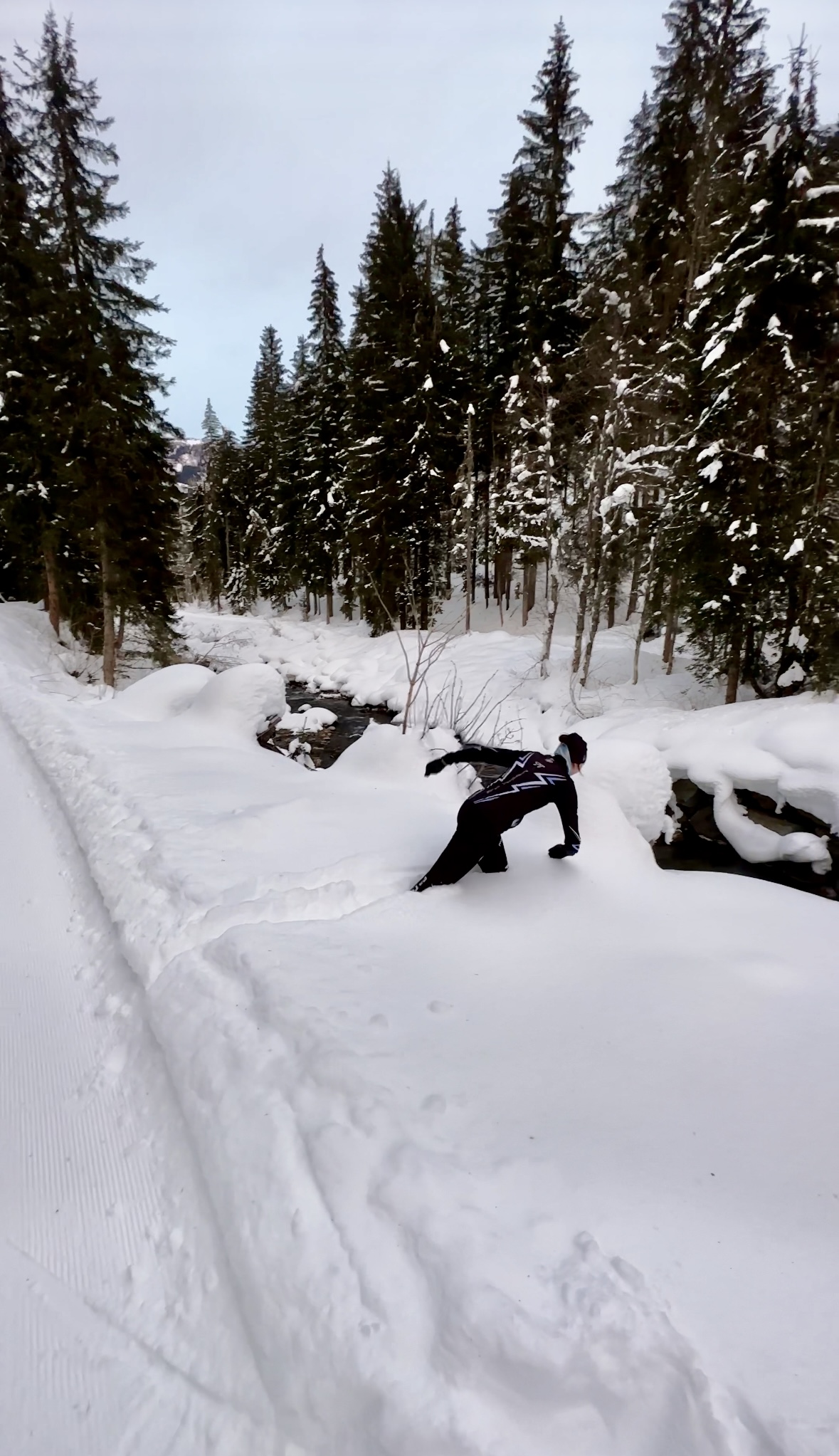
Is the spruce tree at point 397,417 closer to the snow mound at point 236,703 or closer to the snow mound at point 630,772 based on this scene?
the snow mound at point 236,703

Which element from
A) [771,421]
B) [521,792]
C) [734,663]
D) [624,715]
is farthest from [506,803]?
[771,421]

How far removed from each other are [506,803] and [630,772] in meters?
2.91

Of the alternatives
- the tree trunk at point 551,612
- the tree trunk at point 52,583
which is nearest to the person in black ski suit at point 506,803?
the tree trunk at point 551,612

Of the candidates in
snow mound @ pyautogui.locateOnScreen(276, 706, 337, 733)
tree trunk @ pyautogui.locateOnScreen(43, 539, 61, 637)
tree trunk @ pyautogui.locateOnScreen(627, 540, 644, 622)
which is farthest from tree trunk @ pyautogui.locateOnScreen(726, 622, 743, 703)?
tree trunk @ pyautogui.locateOnScreen(43, 539, 61, 637)

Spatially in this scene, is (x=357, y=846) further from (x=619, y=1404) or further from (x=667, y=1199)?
(x=619, y=1404)

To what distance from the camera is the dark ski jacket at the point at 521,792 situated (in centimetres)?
444

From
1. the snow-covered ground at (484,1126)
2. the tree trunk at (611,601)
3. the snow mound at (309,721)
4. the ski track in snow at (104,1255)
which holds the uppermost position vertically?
the tree trunk at (611,601)

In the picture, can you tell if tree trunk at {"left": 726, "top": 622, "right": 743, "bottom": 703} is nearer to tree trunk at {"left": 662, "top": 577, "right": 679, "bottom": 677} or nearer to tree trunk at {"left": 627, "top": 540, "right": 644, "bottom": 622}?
tree trunk at {"left": 662, "top": 577, "right": 679, "bottom": 677}

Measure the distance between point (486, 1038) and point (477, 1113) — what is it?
0.56m

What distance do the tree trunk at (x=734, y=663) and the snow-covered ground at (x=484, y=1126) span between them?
659 cm

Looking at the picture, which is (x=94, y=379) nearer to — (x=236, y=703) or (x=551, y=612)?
(x=236, y=703)

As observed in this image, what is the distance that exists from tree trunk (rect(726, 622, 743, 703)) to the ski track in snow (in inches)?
423

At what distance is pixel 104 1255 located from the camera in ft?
7.36

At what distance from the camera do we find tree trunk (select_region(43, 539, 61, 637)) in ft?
49.7
